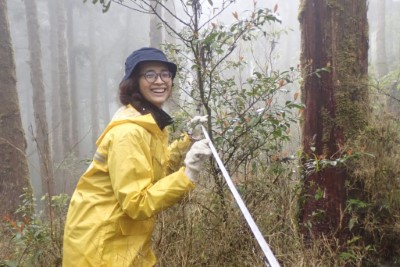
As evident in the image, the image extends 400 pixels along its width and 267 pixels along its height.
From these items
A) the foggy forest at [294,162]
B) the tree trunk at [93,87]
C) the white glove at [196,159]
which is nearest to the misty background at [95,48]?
the tree trunk at [93,87]

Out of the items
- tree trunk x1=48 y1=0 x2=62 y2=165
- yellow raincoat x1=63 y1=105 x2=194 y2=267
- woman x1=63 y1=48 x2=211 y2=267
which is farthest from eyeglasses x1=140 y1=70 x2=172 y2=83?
tree trunk x1=48 y1=0 x2=62 y2=165

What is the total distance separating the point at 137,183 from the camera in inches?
91.0

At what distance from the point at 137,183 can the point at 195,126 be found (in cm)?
102

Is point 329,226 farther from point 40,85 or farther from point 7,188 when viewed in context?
point 40,85

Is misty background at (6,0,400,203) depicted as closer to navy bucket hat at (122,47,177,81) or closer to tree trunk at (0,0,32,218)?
tree trunk at (0,0,32,218)

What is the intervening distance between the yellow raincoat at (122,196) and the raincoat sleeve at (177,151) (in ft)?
1.90

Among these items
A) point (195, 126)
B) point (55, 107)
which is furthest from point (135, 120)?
point (55, 107)

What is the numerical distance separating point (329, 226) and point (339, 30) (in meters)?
1.71

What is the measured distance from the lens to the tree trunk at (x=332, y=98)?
133 inches

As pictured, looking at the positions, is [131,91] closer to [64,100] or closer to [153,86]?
[153,86]

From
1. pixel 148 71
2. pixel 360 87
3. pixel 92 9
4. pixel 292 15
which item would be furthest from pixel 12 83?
pixel 292 15

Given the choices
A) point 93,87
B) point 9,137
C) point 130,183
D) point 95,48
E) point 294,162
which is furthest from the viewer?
point 95,48

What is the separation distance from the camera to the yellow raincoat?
7.54ft

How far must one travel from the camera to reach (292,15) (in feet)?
117
